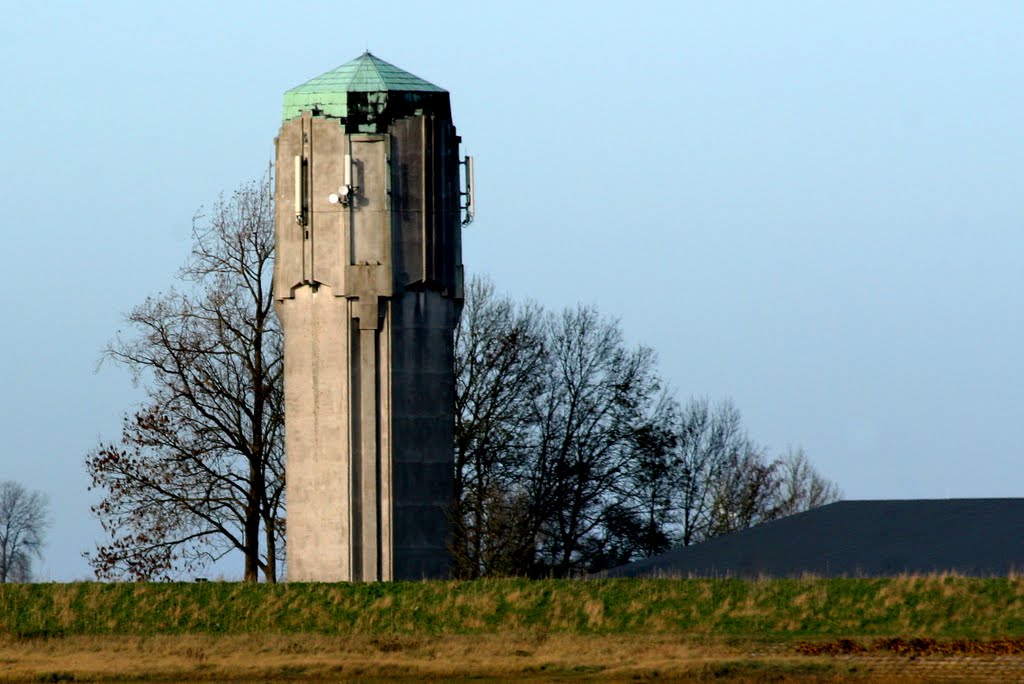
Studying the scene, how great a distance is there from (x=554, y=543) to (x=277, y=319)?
10.6 m

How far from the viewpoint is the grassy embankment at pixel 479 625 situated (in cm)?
3409

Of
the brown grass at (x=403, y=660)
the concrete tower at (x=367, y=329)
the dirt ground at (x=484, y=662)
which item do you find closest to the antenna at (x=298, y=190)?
the concrete tower at (x=367, y=329)

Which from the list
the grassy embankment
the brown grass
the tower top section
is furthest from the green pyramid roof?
the brown grass

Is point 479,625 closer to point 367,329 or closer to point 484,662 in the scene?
point 484,662

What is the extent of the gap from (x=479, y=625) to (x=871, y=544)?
10.7 metres

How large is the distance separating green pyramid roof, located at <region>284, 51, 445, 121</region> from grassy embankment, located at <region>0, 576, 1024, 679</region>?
12875mm

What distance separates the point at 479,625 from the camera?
134 ft

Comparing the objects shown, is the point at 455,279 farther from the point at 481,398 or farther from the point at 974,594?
Answer: the point at 974,594

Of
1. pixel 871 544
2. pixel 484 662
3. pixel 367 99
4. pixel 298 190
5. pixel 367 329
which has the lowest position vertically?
pixel 484 662

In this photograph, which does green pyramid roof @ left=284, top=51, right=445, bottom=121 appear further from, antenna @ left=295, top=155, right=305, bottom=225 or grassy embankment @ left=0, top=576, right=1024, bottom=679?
grassy embankment @ left=0, top=576, right=1024, bottom=679

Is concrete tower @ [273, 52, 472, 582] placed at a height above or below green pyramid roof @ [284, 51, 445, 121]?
below

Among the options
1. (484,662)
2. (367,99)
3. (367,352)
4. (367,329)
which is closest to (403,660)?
(484,662)

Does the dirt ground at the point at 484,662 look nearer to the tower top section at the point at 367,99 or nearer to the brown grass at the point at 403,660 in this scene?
the brown grass at the point at 403,660

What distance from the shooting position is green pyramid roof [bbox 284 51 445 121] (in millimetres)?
50969
